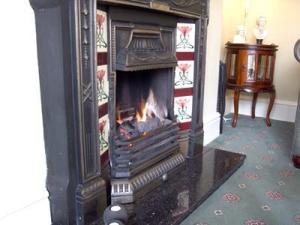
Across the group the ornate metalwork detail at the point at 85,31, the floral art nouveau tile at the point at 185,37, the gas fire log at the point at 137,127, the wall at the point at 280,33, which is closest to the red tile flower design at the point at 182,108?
the gas fire log at the point at 137,127

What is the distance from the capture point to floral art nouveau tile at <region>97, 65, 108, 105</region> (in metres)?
1.44

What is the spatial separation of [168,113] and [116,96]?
1.68 feet

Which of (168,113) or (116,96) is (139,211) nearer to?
(116,96)

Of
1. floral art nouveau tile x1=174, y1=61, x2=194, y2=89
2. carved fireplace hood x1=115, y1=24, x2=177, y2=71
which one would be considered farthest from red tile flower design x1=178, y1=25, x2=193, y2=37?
floral art nouveau tile x1=174, y1=61, x2=194, y2=89

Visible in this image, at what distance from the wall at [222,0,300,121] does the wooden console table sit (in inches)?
14.6

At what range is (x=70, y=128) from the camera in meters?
1.25

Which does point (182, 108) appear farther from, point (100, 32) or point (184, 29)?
point (100, 32)

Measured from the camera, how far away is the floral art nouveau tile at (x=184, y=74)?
2.14 meters

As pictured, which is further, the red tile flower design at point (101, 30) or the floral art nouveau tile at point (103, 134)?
the floral art nouveau tile at point (103, 134)

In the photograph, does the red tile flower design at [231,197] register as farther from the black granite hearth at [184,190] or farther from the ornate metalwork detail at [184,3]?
the ornate metalwork detail at [184,3]

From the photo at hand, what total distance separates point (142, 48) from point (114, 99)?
35 centimetres

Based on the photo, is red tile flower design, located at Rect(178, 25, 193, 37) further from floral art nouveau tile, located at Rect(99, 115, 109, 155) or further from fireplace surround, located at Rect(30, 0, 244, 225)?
floral art nouveau tile, located at Rect(99, 115, 109, 155)

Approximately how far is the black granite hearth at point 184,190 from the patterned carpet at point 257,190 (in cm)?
7

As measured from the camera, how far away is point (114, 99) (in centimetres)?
159
